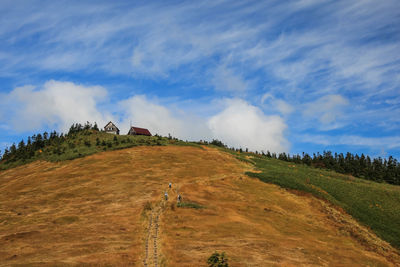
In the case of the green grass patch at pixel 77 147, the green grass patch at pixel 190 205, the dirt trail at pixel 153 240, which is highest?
the green grass patch at pixel 77 147

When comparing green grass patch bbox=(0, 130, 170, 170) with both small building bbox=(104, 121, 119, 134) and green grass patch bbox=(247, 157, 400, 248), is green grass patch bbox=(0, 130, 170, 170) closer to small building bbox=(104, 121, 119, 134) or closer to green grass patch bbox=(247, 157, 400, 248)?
small building bbox=(104, 121, 119, 134)

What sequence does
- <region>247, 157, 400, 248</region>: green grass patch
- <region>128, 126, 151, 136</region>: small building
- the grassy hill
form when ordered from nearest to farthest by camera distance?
<region>247, 157, 400, 248</region>: green grass patch → the grassy hill → <region>128, 126, 151, 136</region>: small building

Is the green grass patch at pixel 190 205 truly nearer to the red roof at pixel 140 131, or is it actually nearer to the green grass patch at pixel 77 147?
the green grass patch at pixel 77 147

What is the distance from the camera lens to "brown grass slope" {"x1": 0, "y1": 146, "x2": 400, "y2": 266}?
16141 mm

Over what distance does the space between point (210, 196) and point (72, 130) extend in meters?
52.2

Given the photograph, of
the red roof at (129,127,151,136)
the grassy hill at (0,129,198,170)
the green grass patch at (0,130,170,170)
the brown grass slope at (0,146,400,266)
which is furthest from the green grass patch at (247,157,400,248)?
the red roof at (129,127,151,136)

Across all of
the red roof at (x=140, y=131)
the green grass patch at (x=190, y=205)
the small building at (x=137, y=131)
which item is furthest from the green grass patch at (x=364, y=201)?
the red roof at (x=140, y=131)

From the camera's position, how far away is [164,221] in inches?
853

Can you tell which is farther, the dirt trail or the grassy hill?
the grassy hill

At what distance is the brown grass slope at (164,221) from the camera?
16141mm

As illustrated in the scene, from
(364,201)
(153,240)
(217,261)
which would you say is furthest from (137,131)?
(217,261)

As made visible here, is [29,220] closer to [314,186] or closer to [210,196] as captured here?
[210,196]

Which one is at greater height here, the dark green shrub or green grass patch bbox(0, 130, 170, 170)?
green grass patch bbox(0, 130, 170, 170)

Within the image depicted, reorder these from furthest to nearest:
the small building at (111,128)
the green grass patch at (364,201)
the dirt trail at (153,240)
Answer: the small building at (111,128)
the green grass patch at (364,201)
the dirt trail at (153,240)
